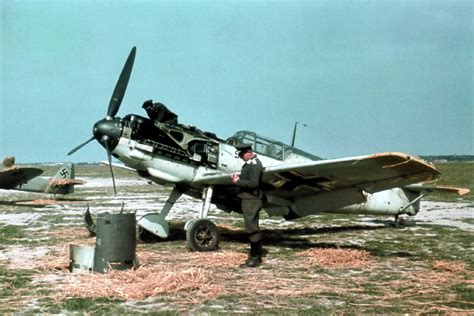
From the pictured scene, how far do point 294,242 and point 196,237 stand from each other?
2.23 metres

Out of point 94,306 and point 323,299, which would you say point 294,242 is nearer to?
point 323,299

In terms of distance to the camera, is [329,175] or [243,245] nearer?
[329,175]

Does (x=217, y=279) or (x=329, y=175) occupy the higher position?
(x=329, y=175)

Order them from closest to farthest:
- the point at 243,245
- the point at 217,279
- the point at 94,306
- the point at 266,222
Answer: the point at 94,306 → the point at 217,279 → the point at 243,245 → the point at 266,222

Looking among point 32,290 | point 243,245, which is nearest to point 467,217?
point 243,245

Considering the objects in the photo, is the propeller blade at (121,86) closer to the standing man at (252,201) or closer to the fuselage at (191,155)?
the fuselage at (191,155)

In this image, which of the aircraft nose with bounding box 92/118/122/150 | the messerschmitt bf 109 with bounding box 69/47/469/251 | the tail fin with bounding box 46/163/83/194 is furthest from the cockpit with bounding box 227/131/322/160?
the tail fin with bounding box 46/163/83/194

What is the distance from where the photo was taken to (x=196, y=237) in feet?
26.5

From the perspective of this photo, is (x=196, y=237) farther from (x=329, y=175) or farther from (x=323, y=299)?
(x=323, y=299)

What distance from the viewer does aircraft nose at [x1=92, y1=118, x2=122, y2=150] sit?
8.40 metres

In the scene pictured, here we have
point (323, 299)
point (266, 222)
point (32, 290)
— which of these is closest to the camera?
point (323, 299)

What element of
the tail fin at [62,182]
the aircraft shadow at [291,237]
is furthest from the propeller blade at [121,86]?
the tail fin at [62,182]

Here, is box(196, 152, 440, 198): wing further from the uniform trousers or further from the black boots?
the black boots

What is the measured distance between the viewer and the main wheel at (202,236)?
7.99m
